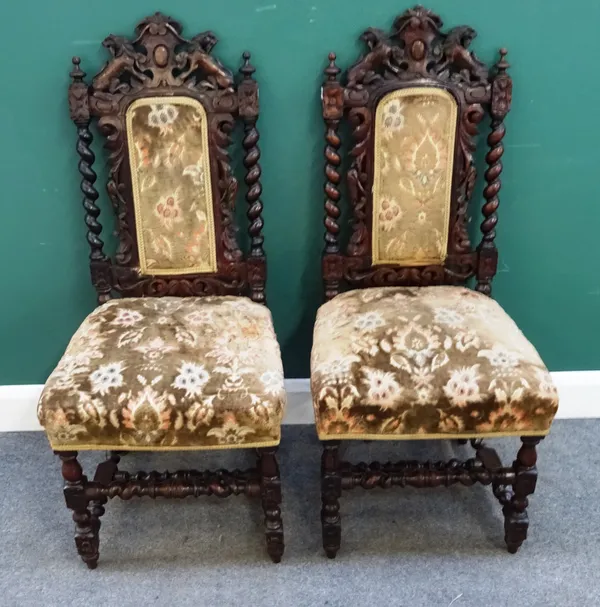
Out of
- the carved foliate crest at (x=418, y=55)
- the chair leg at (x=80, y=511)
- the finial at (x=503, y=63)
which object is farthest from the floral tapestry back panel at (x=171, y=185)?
the finial at (x=503, y=63)

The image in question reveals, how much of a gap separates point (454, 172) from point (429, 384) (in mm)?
532

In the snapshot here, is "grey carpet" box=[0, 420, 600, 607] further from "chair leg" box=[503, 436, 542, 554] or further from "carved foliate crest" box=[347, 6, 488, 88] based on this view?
"carved foliate crest" box=[347, 6, 488, 88]

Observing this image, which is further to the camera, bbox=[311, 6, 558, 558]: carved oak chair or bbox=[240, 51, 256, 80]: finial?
bbox=[240, 51, 256, 80]: finial

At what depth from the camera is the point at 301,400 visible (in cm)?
200

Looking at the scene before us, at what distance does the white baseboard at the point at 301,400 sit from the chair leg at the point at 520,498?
0.53 meters

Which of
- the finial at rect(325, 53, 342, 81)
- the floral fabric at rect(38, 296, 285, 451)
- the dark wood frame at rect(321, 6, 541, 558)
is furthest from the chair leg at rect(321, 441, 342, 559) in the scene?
the finial at rect(325, 53, 342, 81)

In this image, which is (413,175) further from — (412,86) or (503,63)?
(503,63)

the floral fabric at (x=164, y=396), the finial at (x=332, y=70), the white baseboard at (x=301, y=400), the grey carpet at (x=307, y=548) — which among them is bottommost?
the grey carpet at (x=307, y=548)

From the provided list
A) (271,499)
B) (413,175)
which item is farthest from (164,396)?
(413,175)

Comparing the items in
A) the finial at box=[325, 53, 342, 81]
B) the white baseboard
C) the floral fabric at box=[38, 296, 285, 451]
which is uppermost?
the finial at box=[325, 53, 342, 81]

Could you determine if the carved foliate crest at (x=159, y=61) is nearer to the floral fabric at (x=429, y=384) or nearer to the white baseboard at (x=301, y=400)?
the floral fabric at (x=429, y=384)

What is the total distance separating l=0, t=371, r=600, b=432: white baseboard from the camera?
78.1 inches

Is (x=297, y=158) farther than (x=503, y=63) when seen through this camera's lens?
Yes

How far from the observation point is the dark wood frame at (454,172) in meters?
1.54
